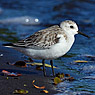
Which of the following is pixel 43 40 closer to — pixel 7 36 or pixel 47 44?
pixel 47 44

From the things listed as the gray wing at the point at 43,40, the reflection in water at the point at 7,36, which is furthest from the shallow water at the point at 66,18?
the gray wing at the point at 43,40

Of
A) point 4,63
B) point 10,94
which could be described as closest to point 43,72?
point 4,63

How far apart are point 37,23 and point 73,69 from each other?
595cm

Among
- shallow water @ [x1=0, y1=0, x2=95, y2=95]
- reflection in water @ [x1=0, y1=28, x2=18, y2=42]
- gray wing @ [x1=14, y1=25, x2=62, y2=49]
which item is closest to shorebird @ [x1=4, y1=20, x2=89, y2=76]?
gray wing @ [x1=14, y1=25, x2=62, y2=49]

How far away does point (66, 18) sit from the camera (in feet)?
43.2

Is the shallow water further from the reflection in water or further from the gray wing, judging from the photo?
the gray wing

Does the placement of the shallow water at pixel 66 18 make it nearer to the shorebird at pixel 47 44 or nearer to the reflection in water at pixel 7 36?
the reflection in water at pixel 7 36

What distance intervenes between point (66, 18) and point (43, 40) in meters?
7.35

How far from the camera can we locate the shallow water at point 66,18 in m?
5.80

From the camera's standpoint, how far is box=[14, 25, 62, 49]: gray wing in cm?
591

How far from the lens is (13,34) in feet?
33.8

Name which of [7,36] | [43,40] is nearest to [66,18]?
[7,36]

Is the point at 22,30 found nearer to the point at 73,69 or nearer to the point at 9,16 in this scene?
the point at 9,16

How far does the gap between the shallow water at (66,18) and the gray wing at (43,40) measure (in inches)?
34.4
